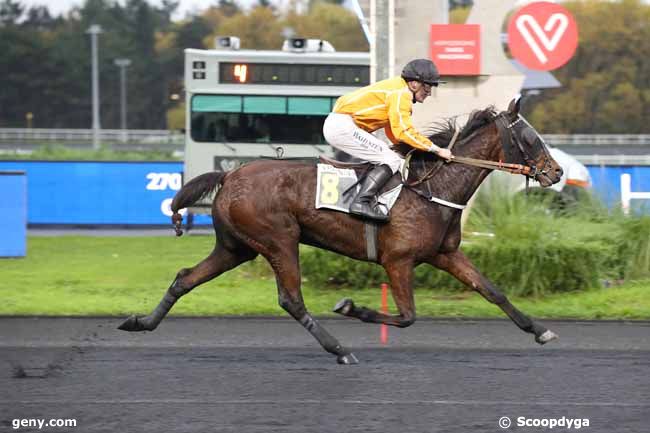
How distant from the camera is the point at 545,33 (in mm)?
13820

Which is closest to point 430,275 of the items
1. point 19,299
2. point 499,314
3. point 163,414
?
point 499,314

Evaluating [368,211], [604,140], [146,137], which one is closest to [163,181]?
[368,211]

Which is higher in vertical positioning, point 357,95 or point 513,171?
point 357,95

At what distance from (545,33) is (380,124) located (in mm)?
5860

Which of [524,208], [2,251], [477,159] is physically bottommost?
[2,251]

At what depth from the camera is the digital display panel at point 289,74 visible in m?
20.9

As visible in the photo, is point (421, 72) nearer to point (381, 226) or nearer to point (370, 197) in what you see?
point (370, 197)

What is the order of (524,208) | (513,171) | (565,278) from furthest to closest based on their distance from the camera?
(524,208) → (565,278) → (513,171)

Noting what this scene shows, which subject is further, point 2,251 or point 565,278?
point 2,251

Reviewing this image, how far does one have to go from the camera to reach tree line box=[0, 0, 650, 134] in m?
52.3

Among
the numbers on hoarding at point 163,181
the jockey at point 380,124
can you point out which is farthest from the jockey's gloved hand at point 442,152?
the numbers on hoarding at point 163,181

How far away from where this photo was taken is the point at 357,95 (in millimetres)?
8617

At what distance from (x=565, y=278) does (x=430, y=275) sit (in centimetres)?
146

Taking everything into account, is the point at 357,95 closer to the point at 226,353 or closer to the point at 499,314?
the point at 226,353
